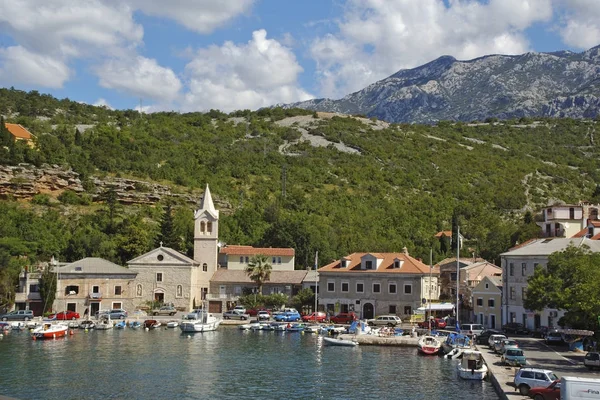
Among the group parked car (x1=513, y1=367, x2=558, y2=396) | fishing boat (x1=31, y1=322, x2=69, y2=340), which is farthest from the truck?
fishing boat (x1=31, y1=322, x2=69, y2=340)

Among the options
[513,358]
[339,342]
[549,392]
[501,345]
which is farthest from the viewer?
[339,342]

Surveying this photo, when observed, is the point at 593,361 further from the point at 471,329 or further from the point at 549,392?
the point at 471,329

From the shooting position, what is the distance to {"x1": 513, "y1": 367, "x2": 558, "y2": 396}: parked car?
113ft

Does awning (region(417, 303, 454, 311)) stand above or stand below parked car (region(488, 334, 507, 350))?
above

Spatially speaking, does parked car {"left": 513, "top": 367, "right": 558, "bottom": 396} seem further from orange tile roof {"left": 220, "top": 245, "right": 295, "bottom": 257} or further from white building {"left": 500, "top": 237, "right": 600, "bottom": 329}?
orange tile roof {"left": 220, "top": 245, "right": 295, "bottom": 257}

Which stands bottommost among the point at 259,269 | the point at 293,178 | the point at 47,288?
the point at 47,288

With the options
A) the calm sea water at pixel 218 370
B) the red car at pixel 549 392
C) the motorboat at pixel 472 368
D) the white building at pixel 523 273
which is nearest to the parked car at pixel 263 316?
the calm sea water at pixel 218 370

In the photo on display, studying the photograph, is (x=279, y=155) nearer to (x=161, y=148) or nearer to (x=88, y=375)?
(x=161, y=148)

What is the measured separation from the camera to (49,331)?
6322 centimetres

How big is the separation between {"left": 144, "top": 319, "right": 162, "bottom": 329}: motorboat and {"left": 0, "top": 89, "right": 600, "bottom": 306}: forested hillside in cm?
1707

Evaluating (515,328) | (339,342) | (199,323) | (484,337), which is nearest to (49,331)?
(199,323)

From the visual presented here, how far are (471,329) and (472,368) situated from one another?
18.5 meters

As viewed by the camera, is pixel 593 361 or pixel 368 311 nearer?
pixel 593 361

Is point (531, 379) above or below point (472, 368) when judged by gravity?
above
